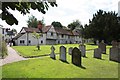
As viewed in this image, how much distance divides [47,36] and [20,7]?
6822 centimetres

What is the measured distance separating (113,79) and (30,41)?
5900 cm

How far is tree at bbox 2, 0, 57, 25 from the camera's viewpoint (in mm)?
5715

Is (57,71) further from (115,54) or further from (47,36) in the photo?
(47,36)

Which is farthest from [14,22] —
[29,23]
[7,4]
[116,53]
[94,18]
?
[29,23]

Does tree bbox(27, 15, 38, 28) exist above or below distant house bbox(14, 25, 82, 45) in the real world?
above

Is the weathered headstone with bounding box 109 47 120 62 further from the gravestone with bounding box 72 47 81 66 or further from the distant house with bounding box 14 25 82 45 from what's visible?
the distant house with bounding box 14 25 82 45

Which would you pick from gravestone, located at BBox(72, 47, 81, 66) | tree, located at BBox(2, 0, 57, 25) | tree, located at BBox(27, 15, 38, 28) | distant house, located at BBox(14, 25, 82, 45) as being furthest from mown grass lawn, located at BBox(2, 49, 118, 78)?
tree, located at BBox(27, 15, 38, 28)

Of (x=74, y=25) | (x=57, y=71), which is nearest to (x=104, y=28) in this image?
(x=57, y=71)

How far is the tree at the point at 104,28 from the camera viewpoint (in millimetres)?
58781

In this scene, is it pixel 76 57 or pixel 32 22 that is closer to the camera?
pixel 76 57

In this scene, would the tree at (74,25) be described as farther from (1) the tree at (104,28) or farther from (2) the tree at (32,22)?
(1) the tree at (104,28)

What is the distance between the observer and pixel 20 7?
616 centimetres

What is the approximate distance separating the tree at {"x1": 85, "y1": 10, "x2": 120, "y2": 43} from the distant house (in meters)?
→ 16.0

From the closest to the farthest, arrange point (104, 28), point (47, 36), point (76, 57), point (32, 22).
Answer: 1. point (76, 57)
2. point (104, 28)
3. point (47, 36)
4. point (32, 22)
